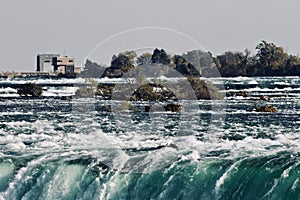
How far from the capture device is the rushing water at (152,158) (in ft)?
77.9

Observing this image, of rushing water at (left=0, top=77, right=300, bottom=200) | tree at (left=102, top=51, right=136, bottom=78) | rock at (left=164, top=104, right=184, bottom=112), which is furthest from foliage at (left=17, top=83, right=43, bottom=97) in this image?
rushing water at (left=0, top=77, right=300, bottom=200)

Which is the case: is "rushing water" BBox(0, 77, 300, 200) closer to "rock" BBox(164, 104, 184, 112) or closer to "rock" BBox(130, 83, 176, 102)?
"rock" BBox(164, 104, 184, 112)

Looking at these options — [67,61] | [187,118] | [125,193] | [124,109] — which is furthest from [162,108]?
[67,61]

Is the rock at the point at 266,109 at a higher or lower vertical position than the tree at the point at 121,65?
lower

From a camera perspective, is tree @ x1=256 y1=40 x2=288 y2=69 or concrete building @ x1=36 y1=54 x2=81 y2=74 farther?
concrete building @ x1=36 y1=54 x2=81 y2=74

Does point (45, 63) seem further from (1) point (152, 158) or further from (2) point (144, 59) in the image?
(1) point (152, 158)

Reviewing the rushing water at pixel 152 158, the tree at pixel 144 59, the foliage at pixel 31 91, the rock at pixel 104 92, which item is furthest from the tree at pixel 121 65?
the rushing water at pixel 152 158

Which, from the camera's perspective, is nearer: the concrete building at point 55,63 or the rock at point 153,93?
the rock at point 153,93

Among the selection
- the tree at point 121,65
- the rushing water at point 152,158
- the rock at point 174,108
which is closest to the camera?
the rushing water at point 152,158

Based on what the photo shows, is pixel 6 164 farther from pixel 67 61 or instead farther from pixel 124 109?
pixel 67 61

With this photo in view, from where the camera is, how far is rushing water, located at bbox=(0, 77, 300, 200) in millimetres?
23750

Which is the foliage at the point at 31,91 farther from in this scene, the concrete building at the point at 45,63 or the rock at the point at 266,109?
the concrete building at the point at 45,63

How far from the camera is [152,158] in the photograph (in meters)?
27.4

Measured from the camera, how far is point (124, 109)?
163 ft
